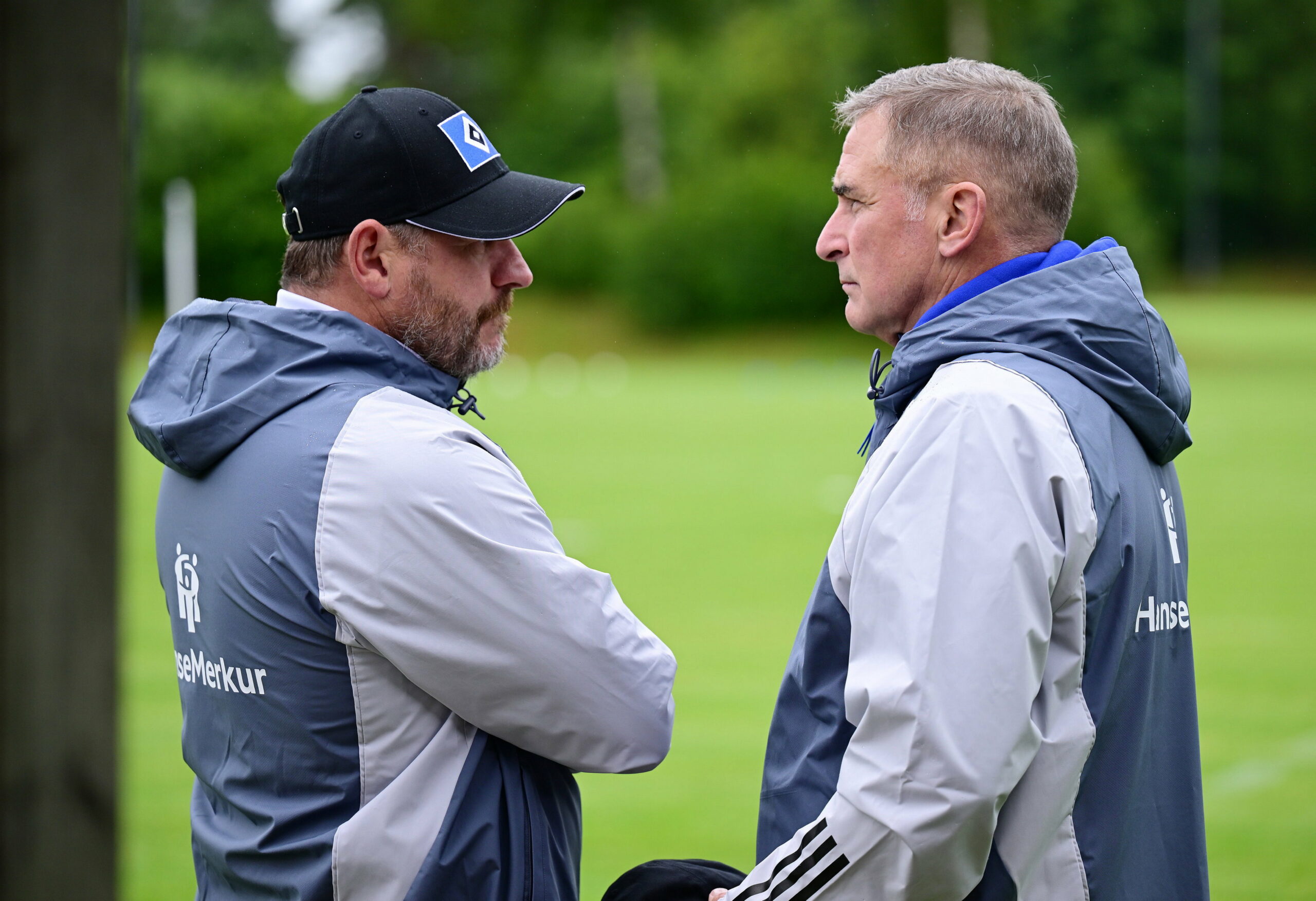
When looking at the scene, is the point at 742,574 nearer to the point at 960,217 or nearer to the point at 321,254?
the point at 321,254

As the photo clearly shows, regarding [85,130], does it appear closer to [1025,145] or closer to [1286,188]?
[1025,145]

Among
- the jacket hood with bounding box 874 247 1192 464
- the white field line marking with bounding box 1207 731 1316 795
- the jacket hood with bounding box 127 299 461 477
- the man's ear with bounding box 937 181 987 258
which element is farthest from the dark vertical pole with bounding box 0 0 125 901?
the white field line marking with bounding box 1207 731 1316 795

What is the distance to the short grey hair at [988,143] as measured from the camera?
1822 millimetres

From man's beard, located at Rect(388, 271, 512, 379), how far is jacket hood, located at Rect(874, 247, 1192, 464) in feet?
2.24

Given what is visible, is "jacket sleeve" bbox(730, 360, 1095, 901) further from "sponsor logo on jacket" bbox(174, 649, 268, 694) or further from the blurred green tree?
the blurred green tree

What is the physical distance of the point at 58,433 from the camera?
3.63 ft

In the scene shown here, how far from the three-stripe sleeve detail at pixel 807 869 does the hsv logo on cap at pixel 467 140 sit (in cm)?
112

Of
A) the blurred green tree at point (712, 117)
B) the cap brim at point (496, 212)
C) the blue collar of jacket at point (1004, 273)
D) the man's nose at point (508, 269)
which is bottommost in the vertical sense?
the blue collar of jacket at point (1004, 273)

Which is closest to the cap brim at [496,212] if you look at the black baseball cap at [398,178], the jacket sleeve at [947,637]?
the black baseball cap at [398,178]

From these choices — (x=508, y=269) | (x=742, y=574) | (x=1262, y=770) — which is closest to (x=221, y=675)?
(x=508, y=269)

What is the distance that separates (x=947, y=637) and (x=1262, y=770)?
5.06 metres

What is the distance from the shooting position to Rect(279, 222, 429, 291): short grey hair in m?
2.06

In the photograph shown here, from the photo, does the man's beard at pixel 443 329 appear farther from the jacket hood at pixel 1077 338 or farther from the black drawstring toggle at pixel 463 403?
the jacket hood at pixel 1077 338

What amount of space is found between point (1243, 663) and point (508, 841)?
22.6ft
